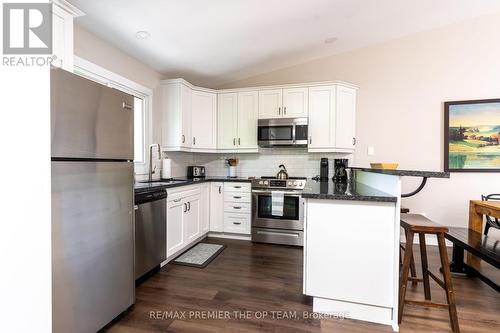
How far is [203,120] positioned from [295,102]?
1.47 metres

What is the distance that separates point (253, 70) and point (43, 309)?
3831 mm

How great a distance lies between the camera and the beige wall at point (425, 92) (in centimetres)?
343

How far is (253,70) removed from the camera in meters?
4.05

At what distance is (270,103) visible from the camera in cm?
381

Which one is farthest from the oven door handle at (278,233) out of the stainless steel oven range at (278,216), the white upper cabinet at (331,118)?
the white upper cabinet at (331,118)

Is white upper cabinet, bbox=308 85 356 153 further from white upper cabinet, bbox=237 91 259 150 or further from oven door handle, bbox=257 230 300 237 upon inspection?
oven door handle, bbox=257 230 300 237

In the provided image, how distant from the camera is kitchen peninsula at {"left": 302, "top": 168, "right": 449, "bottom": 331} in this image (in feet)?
5.67

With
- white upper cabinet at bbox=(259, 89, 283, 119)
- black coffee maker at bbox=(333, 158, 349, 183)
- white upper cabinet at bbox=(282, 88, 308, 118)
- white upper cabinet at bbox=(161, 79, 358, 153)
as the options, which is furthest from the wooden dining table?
white upper cabinet at bbox=(259, 89, 283, 119)

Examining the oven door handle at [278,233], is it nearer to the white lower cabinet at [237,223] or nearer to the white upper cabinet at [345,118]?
the white lower cabinet at [237,223]

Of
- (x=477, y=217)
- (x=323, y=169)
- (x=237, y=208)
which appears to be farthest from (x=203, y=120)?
(x=477, y=217)

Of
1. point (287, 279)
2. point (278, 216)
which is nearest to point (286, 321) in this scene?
point (287, 279)

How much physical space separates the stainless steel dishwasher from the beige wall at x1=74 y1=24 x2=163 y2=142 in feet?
4.25

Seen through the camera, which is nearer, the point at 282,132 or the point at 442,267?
the point at 442,267

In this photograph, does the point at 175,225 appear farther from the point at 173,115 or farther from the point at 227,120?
the point at 227,120
